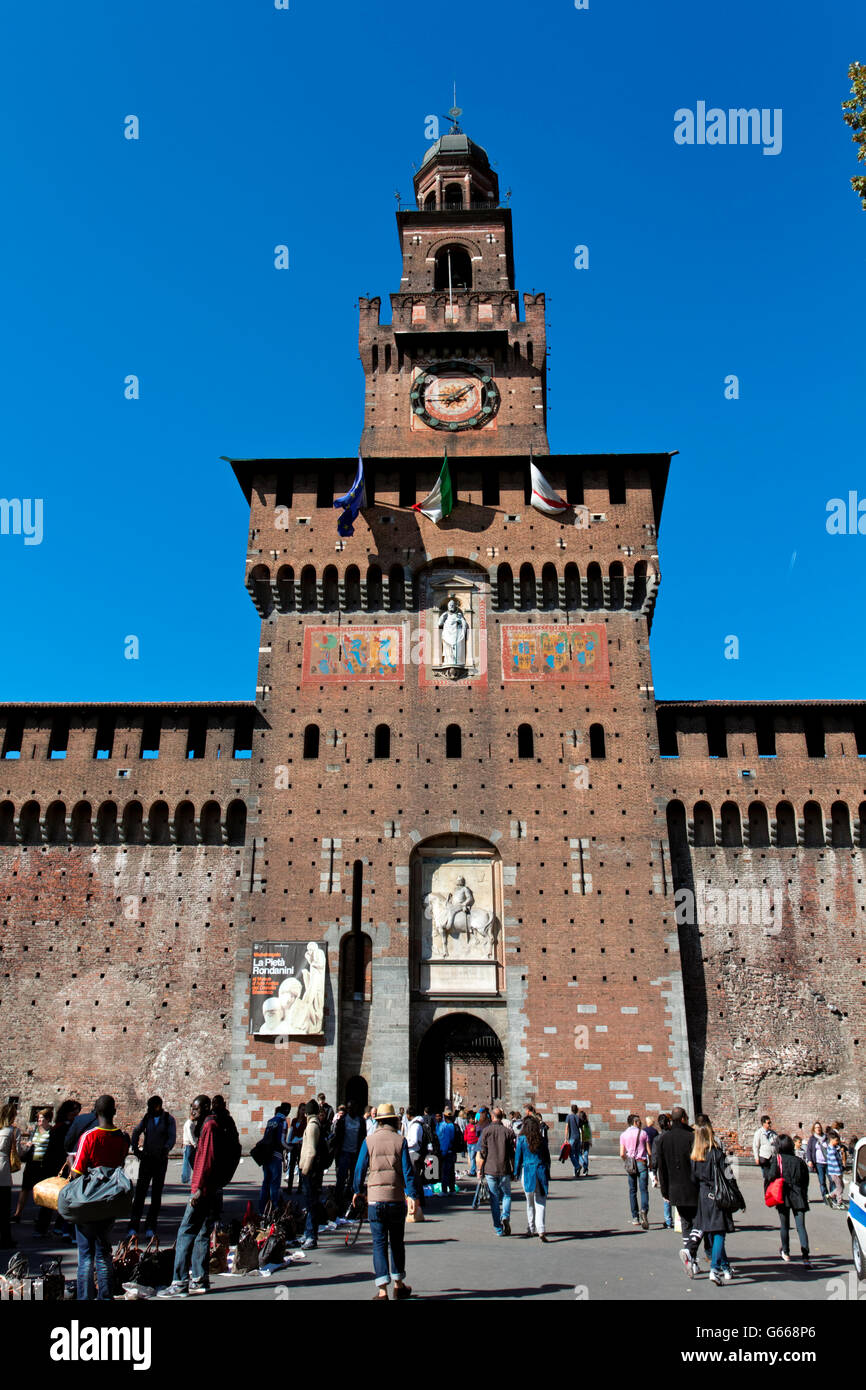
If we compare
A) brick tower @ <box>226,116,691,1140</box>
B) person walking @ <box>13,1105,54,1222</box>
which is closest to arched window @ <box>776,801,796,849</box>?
brick tower @ <box>226,116,691,1140</box>

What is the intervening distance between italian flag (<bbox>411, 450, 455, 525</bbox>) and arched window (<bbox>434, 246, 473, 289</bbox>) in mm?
9622

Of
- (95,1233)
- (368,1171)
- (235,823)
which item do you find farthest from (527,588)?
(95,1233)

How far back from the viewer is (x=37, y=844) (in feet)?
88.3

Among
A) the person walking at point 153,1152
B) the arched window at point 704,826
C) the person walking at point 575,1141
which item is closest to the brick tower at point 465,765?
the arched window at point 704,826

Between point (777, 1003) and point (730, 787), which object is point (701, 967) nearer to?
point (777, 1003)

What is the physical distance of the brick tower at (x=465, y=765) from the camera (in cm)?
2394

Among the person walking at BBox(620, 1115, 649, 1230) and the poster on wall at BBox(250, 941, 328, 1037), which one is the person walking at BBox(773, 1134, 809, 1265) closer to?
the person walking at BBox(620, 1115, 649, 1230)

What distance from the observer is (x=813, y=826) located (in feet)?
86.7

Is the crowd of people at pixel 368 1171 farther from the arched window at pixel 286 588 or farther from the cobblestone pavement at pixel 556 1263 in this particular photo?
the arched window at pixel 286 588

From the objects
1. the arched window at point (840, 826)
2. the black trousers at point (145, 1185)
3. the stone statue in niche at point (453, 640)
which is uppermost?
the stone statue in niche at point (453, 640)

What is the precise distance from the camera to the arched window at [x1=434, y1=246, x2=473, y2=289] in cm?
3488

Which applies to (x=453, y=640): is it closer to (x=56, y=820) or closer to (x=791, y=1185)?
(x=56, y=820)

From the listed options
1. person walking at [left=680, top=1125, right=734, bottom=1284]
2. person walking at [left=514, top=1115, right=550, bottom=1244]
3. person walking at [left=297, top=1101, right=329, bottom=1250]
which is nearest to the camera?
person walking at [left=680, top=1125, right=734, bottom=1284]

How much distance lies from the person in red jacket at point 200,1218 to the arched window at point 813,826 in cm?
2099
